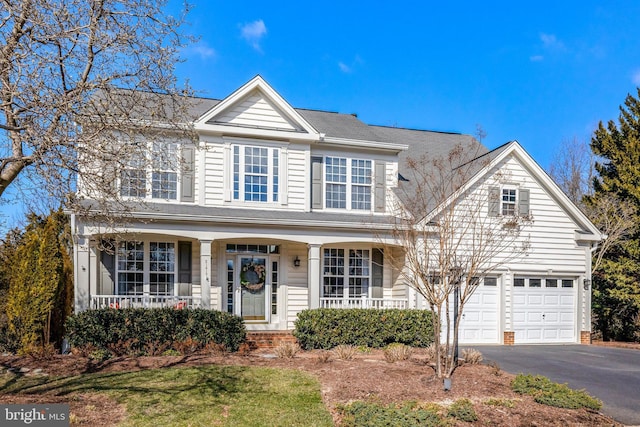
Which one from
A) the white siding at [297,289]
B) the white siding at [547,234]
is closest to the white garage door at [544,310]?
the white siding at [547,234]

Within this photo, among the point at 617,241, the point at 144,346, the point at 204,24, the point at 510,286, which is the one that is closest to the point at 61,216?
the point at 144,346

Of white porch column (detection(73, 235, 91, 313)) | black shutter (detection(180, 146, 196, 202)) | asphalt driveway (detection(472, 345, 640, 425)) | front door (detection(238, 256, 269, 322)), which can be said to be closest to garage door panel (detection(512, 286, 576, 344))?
asphalt driveway (detection(472, 345, 640, 425))

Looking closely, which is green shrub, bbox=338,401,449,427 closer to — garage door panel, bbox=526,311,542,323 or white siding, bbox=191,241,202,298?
white siding, bbox=191,241,202,298

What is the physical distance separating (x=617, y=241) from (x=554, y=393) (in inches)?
484

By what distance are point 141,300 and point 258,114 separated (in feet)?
20.0

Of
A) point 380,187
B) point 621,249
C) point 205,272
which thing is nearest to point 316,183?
point 380,187

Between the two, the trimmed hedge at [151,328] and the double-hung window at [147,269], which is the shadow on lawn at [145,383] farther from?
the double-hung window at [147,269]

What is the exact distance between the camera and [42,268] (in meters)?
11.3

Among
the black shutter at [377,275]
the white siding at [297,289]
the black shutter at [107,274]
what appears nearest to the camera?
the black shutter at [107,274]

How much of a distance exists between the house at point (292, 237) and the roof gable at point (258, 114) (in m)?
0.03

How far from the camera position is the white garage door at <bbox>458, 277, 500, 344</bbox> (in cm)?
1530

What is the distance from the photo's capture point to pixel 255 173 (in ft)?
46.9

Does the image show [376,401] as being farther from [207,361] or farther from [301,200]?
[301,200]

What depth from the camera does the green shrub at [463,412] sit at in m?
6.82
